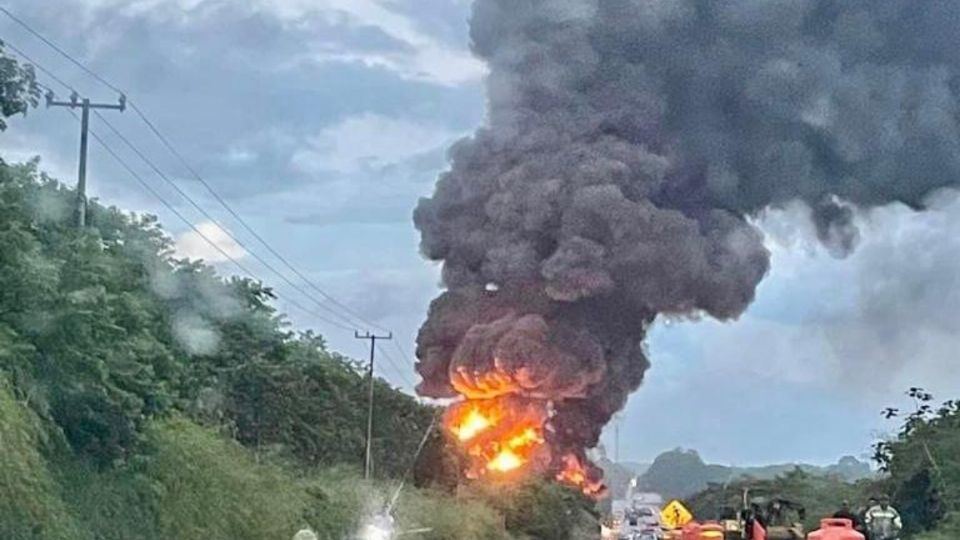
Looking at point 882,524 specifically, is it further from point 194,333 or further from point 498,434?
point 498,434

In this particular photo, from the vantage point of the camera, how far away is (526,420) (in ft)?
195

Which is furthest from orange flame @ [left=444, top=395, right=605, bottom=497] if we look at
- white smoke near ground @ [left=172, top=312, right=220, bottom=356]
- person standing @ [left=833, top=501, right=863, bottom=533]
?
person standing @ [left=833, top=501, right=863, bottom=533]

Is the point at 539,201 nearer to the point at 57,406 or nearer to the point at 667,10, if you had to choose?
the point at 667,10

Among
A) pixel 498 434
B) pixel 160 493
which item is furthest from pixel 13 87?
pixel 498 434

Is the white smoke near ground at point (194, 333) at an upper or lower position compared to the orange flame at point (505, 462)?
lower

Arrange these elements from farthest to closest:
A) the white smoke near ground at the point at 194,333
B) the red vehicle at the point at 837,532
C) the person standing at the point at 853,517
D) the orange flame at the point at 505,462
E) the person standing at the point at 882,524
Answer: the orange flame at the point at 505,462
the white smoke near ground at the point at 194,333
the person standing at the point at 853,517
the person standing at the point at 882,524
the red vehicle at the point at 837,532

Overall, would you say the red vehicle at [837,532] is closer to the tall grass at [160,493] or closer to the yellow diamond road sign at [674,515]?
the tall grass at [160,493]

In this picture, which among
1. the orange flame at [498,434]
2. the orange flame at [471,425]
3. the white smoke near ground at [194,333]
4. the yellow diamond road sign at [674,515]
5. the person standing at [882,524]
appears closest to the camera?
the person standing at [882,524]

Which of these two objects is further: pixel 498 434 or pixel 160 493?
pixel 498 434

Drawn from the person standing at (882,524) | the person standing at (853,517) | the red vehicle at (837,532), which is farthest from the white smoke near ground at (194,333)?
the person standing at (882,524)

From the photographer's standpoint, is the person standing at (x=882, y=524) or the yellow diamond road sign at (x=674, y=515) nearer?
the person standing at (x=882, y=524)

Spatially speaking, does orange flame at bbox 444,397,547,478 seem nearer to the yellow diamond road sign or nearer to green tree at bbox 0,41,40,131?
the yellow diamond road sign

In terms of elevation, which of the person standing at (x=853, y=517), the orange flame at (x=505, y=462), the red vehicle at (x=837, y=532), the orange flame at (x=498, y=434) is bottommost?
the red vehicle at (x=837, y=532)

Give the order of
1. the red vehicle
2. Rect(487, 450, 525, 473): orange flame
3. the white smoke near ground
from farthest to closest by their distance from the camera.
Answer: Rect(487, 450, 525, 473): orange flame
the white smoke near ground
the red vehicle
